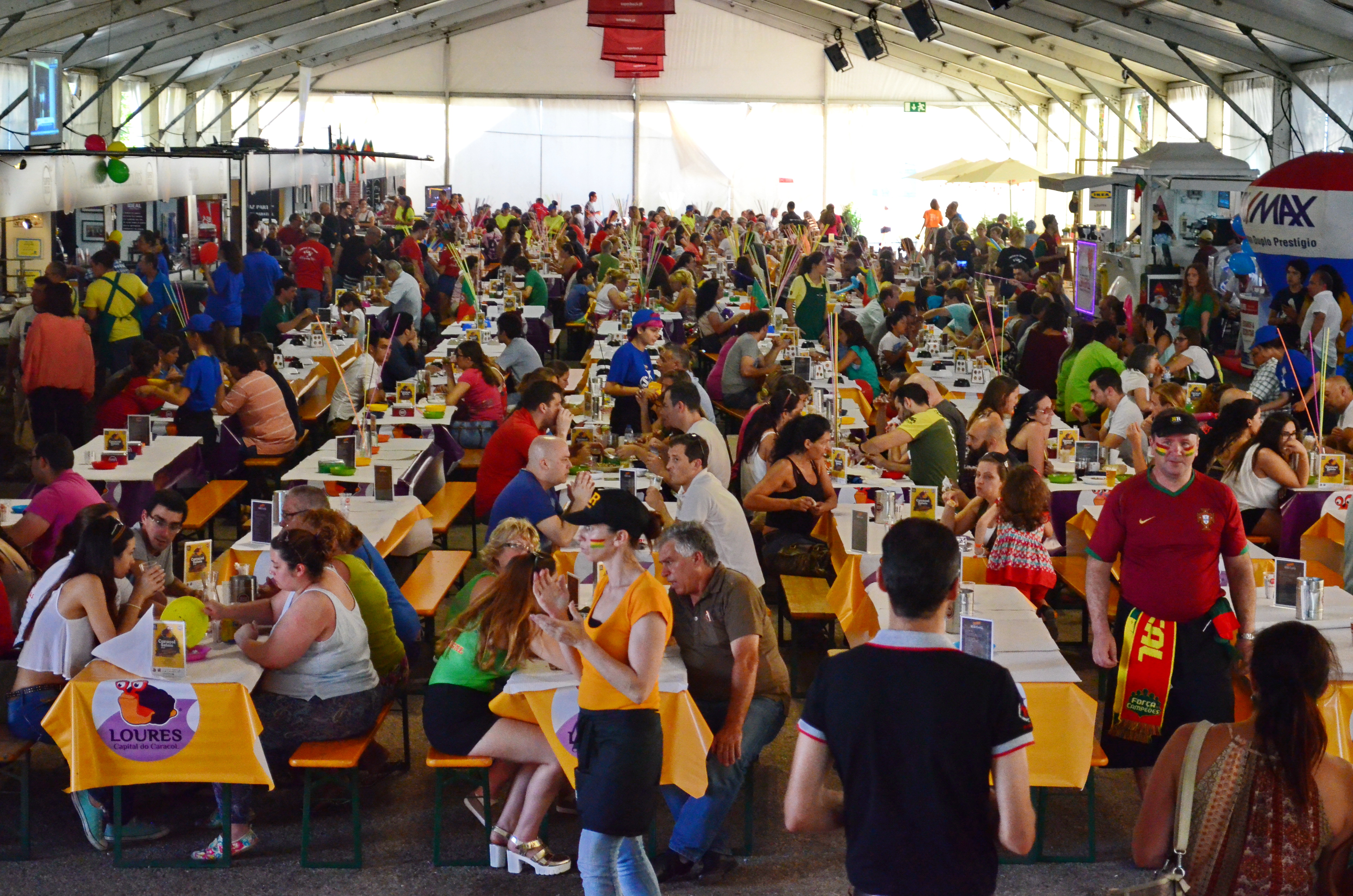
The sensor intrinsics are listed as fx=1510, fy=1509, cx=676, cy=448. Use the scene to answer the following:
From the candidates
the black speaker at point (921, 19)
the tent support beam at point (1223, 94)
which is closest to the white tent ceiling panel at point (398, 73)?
the black speaker at point (921, 19)

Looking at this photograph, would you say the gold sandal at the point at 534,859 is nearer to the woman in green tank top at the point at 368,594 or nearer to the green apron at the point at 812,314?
the woman in green tank top at the point at 368,594

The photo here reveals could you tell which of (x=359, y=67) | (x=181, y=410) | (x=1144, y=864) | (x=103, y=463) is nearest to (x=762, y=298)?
(x=181, y=410)

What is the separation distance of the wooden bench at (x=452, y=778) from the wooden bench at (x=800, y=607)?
1.11m

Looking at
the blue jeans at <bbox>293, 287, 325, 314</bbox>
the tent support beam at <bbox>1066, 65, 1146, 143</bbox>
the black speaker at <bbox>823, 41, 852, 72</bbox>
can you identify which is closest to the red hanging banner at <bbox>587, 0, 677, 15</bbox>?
the blue jeans at <bbox>293, 287, 325, 314</bbox>

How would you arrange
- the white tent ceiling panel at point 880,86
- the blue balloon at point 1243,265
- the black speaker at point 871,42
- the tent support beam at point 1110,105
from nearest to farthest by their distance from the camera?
the blue balloon at point 1243,265
the black speaker at point 871,42
the tent support beam at point 1110,105
the white tent ceiling panel at point 880,86

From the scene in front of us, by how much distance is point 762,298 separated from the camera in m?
11.6

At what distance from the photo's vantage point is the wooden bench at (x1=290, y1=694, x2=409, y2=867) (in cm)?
358

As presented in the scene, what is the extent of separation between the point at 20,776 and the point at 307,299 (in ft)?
28.0

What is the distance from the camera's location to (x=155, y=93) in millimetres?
16359

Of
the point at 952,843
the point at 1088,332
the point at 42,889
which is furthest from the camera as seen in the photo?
the point at 1088,332

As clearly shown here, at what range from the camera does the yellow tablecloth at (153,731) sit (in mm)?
3523

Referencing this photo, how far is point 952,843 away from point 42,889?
2.40 m

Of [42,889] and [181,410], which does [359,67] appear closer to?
[181,410]

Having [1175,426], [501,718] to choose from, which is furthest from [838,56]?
[501,718]
